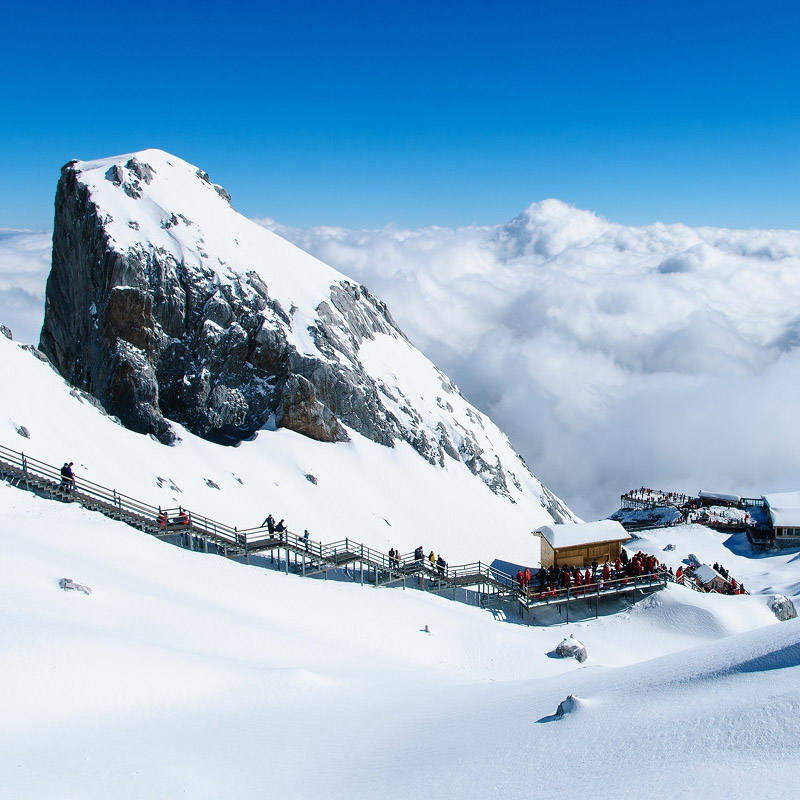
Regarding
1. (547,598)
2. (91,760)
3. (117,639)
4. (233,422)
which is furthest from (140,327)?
(91,760)

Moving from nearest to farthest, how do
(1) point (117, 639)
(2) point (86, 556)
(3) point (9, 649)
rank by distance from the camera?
(3) point (9, 649), (1) point (117, 639), (2) point (86, 556)

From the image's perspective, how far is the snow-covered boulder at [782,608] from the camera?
38469 millimetres

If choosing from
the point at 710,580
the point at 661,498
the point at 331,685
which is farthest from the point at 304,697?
the point at 661,498

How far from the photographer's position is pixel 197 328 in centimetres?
6950

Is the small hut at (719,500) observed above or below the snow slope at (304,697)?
above

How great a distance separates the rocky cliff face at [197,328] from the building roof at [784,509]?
25.7 metres

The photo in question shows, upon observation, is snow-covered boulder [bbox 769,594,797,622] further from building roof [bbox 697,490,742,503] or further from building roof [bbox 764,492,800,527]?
building roof [bbox 697,490,742,503]

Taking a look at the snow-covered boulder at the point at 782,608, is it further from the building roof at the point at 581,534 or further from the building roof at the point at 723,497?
the building roof at the point at 723,497

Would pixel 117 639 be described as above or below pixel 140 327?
below

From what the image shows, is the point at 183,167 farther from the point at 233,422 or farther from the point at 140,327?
the point at 233,422

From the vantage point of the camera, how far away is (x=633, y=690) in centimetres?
1750

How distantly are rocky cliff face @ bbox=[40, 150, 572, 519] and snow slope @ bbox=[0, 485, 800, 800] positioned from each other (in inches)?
1312

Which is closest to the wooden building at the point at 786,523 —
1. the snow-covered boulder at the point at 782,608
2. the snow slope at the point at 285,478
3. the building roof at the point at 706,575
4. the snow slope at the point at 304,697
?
the building roof at the point at 706,575

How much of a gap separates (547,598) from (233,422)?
128ft
